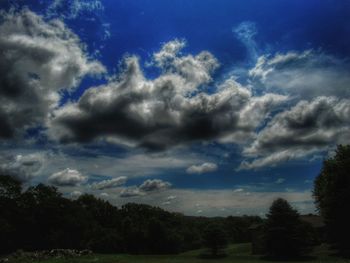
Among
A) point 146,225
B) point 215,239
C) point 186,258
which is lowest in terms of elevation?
point 186,258

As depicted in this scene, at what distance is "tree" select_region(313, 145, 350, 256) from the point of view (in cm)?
5084

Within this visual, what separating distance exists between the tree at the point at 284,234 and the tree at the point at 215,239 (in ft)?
26.1

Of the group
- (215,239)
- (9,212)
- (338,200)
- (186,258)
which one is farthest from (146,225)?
(338,200)

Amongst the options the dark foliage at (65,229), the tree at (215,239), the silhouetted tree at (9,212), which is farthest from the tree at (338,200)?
the silhouetted tree at (9,212)

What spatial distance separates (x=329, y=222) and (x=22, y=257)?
41.0 metres

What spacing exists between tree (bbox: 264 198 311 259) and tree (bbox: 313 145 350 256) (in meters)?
3.74

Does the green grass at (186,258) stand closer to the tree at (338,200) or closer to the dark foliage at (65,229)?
the tree at (338,200)

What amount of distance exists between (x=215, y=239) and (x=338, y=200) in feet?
65.5

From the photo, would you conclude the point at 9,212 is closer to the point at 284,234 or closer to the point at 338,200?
the point at 284,234

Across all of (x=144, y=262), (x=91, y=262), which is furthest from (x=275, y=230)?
(x=91, y=262)

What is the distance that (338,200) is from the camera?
5119cm

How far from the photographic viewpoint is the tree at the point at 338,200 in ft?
167

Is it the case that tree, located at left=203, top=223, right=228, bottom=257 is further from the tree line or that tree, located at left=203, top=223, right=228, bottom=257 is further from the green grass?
the green grass

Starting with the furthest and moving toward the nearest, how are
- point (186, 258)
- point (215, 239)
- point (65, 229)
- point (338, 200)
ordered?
point (65, 229)
point (215, 239)
point (186, 258)
point (338, 200)
